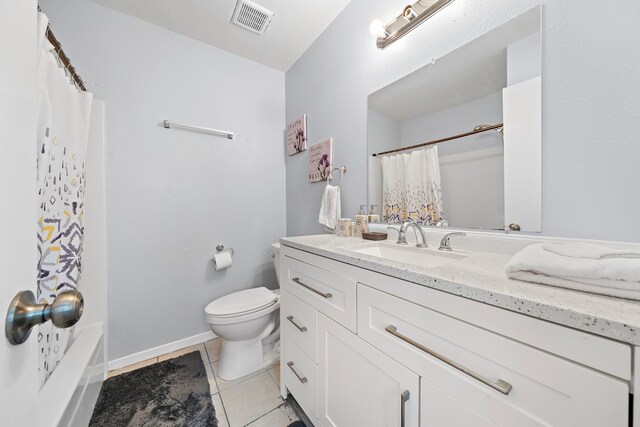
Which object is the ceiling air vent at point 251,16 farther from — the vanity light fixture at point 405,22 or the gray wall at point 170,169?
the vanity light fixture at point 405,22

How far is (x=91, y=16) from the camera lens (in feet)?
4.65

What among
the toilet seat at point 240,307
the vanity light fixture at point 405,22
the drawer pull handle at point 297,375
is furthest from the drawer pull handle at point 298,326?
the vanity light fixture at point 405,22

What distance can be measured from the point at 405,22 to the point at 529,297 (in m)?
1.31

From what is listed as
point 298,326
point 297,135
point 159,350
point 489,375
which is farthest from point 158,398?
point 297,135

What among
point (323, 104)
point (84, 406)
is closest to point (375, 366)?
point (84, 406)

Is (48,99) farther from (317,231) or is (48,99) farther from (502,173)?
(502,173)

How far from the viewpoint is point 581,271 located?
1.47 feet

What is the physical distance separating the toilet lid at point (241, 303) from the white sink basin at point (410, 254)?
762mm

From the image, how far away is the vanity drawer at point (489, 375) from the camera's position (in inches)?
14.3

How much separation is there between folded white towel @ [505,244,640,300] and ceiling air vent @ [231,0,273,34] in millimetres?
1959

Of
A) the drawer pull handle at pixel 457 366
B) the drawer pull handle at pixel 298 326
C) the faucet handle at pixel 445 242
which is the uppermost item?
the faucet handle at pixel 445 242

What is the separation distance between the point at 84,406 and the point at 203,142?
163 cm

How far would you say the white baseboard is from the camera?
1.49m

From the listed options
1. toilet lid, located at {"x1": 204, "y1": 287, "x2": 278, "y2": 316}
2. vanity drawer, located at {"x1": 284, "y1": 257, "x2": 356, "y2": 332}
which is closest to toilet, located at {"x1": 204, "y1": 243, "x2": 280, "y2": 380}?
toilet lid, located at {"x1": 204, "y1": 287, "x2": 278, "y2": 316}
